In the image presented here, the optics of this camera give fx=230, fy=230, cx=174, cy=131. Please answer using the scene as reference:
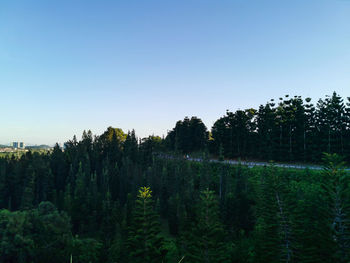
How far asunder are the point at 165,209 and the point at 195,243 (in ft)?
105

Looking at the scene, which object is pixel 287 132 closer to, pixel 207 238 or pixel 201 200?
pixel 201 200

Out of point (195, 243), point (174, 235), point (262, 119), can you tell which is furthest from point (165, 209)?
point (262, 119)

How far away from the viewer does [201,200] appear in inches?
1797

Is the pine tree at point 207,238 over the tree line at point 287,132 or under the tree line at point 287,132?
under

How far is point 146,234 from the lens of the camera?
2684cm

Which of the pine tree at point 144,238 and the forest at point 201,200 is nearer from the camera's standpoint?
the forest at point 201,200

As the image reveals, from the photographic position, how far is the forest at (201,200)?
2103cm

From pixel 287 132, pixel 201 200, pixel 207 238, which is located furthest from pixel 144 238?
pixel 287 132

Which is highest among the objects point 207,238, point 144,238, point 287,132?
point 287,132

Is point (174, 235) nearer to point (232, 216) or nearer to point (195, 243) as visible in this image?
point (232, 216)

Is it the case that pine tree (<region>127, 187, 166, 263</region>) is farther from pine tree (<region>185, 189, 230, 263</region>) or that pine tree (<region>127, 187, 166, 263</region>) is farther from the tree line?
the tree line

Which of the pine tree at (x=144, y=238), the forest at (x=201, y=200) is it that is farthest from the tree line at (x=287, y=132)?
the pine tree at (x=144, y=238)

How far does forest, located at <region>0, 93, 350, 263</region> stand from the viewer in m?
21.0

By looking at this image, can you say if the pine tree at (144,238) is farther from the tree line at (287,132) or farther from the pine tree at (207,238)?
the tree line at (287,132)
